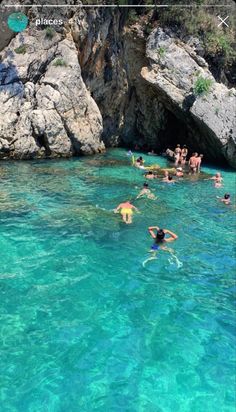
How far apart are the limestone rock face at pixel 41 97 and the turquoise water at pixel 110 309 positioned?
6712 mm

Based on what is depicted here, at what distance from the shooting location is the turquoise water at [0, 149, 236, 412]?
23.1 feet

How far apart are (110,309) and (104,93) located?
21473mm

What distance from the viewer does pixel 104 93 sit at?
93.0ft

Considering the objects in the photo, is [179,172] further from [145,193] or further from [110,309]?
[110,309]

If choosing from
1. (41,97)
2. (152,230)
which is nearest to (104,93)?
(41,97)

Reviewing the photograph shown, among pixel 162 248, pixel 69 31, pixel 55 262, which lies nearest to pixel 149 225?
pixel 162 248

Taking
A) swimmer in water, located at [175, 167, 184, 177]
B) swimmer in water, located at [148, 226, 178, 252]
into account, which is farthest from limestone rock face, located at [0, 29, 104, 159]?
swimmer in water, located at [148, 226, 178, 252]

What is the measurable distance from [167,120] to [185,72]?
4905mm

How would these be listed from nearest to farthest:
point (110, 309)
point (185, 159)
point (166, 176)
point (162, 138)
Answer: point (110, 309)
point (166, 176)
point (185, 159)
point (162, 138)

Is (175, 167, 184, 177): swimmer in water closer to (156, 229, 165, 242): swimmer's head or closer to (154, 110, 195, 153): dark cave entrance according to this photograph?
(154, 110, 195, 153): dark cave entrance

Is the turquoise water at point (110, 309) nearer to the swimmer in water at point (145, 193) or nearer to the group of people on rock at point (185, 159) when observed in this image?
the swimmer in water at point (145, 193)

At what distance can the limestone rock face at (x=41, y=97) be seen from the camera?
74.9 ft

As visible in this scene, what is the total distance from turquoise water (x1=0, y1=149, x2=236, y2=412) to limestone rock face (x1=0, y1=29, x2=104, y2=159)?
22.0 feet

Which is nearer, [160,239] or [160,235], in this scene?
[160,235]
